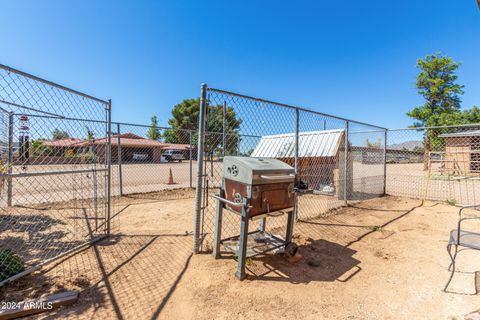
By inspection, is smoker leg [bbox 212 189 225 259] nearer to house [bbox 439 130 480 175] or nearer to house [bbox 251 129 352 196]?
house [bbox 251 129 352 196]

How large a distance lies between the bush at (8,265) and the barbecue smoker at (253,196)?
2101 millimetres

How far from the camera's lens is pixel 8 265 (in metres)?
2.38

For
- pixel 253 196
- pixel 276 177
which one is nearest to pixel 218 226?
pixel 253 196

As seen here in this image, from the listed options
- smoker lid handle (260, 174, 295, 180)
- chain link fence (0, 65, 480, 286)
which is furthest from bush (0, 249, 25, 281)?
smoker lid handle (260, 174, 295, 180)

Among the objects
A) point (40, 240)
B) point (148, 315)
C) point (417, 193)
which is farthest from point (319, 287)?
point (417, 193)

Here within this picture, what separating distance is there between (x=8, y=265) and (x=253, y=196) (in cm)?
264

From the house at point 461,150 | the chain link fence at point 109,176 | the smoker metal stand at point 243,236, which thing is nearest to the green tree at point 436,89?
the house at point 461,150

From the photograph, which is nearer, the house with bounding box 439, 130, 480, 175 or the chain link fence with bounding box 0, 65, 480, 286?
the chain link fence with bounding box 0, 65, 480, 286

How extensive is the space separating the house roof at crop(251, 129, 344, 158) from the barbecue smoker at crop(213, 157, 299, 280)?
2.65 meters

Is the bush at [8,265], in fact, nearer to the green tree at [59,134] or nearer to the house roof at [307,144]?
the green tree at [59,134]

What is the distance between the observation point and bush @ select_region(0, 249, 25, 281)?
Result: 234 cm

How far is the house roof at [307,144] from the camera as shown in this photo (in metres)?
5.70

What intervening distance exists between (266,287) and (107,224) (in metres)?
2.76

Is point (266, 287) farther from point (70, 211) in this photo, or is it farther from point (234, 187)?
point (70, 211)
